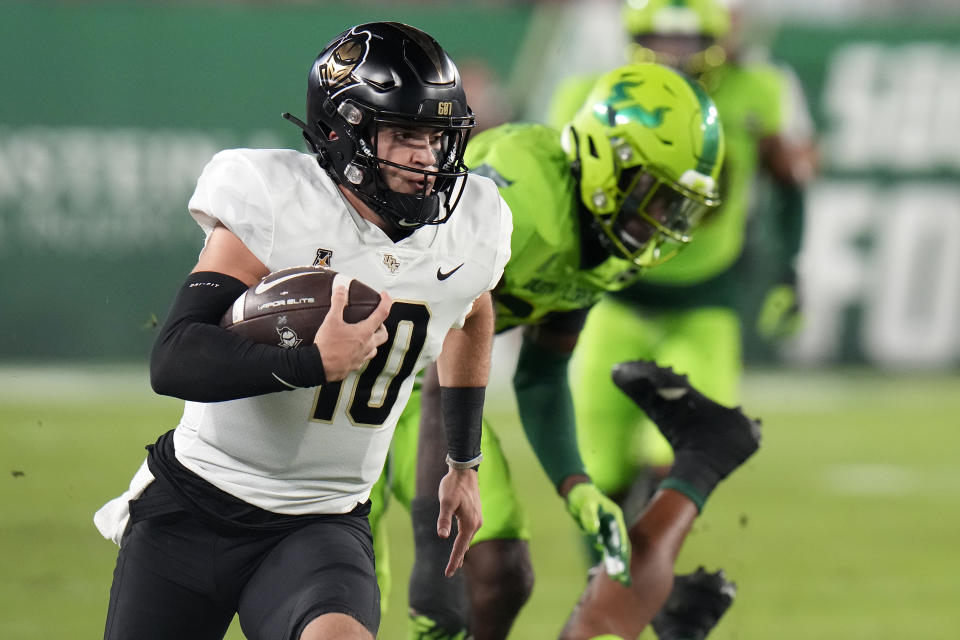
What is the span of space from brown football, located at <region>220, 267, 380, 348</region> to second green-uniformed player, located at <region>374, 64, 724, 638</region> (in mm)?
1148

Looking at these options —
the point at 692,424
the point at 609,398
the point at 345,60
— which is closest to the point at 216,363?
the point at 345,60

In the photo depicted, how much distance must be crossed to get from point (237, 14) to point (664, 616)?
322 inches

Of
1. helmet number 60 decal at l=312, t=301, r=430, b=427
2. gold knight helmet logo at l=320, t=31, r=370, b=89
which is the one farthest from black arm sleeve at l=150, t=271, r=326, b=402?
gold knight helmet logo at l=320, t=31, r=370, b=89

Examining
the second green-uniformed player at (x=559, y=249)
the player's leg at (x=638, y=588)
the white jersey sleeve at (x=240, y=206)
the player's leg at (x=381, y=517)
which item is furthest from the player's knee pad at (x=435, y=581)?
the white jersey sleeve at (x=240, y=206)

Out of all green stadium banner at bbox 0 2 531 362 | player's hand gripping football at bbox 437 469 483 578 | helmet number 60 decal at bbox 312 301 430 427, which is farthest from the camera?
green stadium banner at bbox 0 2 531 362

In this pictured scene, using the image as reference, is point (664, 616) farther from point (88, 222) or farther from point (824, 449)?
point (88, 222)

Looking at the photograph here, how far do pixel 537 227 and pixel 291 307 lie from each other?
1280 millimetres

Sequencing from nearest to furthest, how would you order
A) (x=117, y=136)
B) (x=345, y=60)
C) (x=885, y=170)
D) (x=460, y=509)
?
(x=345, y=60)
(x=460, y=509)
(x=117, y=136)
(x=885, y=170)

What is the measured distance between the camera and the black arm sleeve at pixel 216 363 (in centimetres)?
270

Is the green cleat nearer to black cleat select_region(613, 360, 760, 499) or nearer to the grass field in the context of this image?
black cleat select_region(613, 360, 760, 499)

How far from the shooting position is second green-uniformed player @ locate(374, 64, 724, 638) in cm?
400

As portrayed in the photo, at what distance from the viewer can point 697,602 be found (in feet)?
14.4

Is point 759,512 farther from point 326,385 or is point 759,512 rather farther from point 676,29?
point 326,385

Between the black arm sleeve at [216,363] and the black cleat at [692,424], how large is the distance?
1.75m
